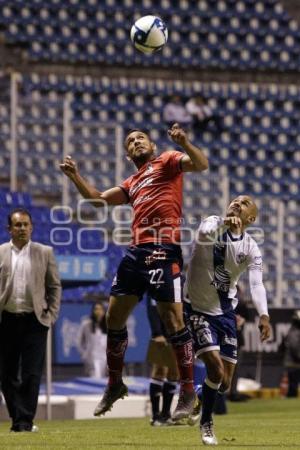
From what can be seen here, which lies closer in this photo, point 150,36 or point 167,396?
point 150,36

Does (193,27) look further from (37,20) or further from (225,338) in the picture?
(225,338)

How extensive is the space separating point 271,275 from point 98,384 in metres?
6.44

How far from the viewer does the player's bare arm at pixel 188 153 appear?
891cm

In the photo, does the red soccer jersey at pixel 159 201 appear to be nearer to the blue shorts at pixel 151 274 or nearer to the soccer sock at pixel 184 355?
the blue shorts at pixel 151 274

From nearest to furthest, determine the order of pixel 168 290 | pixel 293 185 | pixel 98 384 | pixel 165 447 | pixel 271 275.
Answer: pixel 165 447
pixel 168 290
pixel 98 384
pixel 271 275
pixel 293 185

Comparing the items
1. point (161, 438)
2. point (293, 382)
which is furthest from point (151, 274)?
point (293, 382)

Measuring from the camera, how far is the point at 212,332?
9883 millimetres

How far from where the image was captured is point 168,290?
9867 millimetres

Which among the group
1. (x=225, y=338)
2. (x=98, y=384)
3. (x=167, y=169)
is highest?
(x=167, y=169)

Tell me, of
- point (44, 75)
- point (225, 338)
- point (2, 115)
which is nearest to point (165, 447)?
point (225, 338)

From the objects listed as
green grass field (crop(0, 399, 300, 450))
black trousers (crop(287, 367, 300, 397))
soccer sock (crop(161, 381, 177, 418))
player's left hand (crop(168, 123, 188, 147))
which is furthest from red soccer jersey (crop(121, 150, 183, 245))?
black trousers (crop(287, 367, 300, 397))

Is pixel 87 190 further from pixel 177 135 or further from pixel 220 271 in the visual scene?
pixel 177 135

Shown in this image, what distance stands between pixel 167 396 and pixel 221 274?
3877 mm

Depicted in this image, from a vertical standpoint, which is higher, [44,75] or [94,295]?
[44,75]
